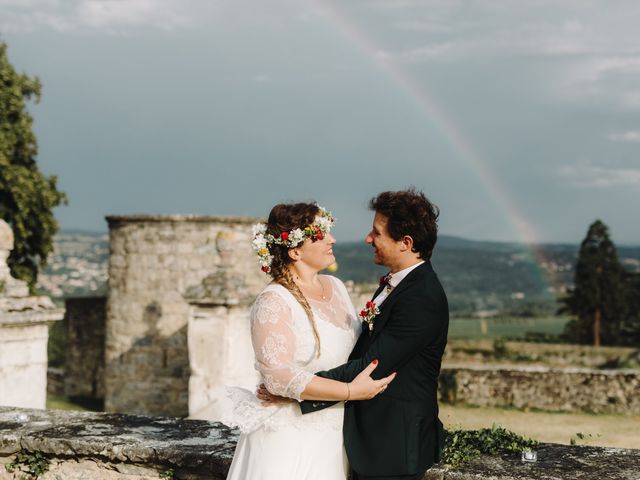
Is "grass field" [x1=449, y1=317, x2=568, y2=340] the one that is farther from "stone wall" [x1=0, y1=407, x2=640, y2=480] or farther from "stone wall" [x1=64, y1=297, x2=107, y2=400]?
"stone wall" [x1=0, y1=407, x2=640, y2=480]

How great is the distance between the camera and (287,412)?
10.3 ft

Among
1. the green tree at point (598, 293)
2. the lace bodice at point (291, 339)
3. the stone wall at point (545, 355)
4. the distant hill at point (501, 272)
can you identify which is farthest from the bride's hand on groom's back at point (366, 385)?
the distant hill at point (501, 272)

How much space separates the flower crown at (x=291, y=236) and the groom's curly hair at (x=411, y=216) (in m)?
0.31

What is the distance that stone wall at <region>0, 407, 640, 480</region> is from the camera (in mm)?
3221

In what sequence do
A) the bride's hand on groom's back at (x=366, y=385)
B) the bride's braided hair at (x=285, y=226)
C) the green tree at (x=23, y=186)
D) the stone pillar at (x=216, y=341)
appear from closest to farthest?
1. the bride's hand on groom's back at (x=366, y=385)
2. the bride's braided hair at (x=285, y=226)
3. the stone pillar at (x=216, y=341)
4. the green tree at (x=23, y=186)

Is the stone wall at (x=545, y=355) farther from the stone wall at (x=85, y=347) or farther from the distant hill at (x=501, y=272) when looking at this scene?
the distant hill at (x=501, y=272)

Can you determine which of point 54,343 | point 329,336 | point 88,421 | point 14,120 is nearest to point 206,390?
point 88,421

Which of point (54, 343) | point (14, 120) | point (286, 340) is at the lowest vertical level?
point (54, 343)

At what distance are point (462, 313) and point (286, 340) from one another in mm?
46110

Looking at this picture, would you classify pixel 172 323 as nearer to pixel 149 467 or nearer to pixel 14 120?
pixel 14 120

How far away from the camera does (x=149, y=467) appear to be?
377 cm

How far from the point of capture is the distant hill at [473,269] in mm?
43812

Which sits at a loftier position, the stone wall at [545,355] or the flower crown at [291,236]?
the flower crown at [291,236]

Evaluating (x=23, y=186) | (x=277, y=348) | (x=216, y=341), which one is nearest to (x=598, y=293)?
(x=23, y=186)
